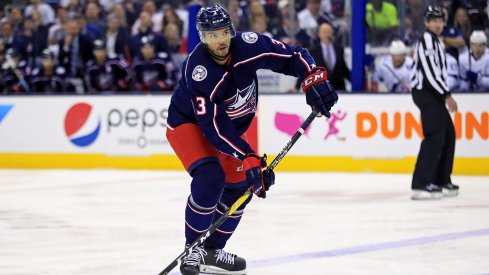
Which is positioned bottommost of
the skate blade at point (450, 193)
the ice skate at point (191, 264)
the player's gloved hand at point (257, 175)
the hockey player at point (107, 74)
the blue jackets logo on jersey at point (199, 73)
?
the skate blade at point (450, 193)

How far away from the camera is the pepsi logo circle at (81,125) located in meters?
11.9

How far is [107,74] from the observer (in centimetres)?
1270

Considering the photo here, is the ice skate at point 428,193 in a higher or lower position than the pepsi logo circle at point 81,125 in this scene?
higher

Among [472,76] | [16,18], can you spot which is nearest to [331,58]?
[472,76]

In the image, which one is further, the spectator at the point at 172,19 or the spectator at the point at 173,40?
the spectator at the point at 172,19

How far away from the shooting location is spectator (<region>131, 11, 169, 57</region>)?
41.9 ft

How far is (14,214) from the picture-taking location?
816cm

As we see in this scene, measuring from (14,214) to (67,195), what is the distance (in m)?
1.33

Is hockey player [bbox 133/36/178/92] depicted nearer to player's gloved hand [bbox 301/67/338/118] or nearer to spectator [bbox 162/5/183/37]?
spectator [bbox 162/5/183/37]

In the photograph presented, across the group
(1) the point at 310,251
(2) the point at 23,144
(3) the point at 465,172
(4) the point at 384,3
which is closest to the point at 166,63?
(2) the point at 23,144

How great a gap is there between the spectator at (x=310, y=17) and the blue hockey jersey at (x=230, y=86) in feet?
22.3

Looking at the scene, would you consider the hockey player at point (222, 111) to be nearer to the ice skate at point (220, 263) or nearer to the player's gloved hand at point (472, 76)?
the ice skate at point (220, 263)

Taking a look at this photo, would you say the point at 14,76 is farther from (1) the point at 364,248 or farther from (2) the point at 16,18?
(1) the point at 364,248

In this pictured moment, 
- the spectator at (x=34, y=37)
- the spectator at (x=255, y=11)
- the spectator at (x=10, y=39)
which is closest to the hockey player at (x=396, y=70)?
the spectator at (x=255, y=11)
